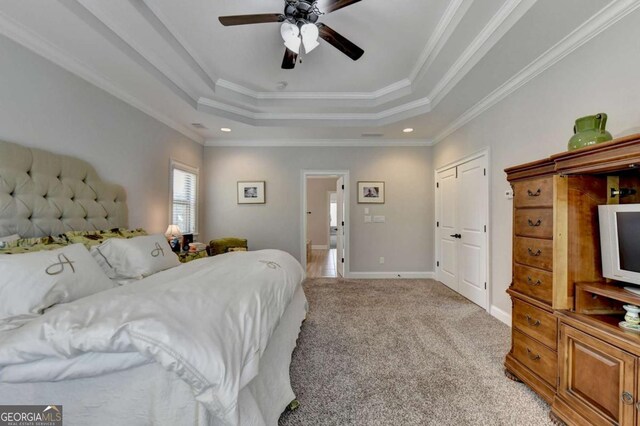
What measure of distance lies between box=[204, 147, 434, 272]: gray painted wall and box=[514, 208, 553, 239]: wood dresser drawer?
3151 mm

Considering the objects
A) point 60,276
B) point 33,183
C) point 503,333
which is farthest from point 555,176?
point 33,183

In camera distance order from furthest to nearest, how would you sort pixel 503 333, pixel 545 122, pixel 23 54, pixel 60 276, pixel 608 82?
pixel 503 333 < pixel 545 122 < pixel 23 54 < pixel 608 82 < pixel 60 276

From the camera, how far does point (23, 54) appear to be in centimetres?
205

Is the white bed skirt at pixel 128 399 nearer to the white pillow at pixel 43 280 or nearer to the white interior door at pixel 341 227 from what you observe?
the white pillow at pixel 43 280

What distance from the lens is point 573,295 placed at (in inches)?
62.4

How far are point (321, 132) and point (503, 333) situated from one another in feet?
11.9

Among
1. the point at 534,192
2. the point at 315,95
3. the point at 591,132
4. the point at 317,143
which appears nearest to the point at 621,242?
the point at 534,192

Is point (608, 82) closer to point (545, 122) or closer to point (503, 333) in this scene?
point (545, 122)

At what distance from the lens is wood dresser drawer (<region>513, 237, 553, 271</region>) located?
168 centimetres

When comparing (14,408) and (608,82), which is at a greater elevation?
(608,82)


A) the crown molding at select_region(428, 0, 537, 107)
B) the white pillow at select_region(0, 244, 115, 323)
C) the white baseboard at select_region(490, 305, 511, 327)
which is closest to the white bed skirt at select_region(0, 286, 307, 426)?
the white pillow at select_region(0, 244, 115, 323)

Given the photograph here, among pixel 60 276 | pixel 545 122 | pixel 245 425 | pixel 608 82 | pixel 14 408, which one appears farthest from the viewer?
pixel 545 122

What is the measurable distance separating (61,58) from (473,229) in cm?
478

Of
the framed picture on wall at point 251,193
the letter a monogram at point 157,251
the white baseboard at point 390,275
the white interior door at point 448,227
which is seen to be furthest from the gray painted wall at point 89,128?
the white interior door at point 448,227
